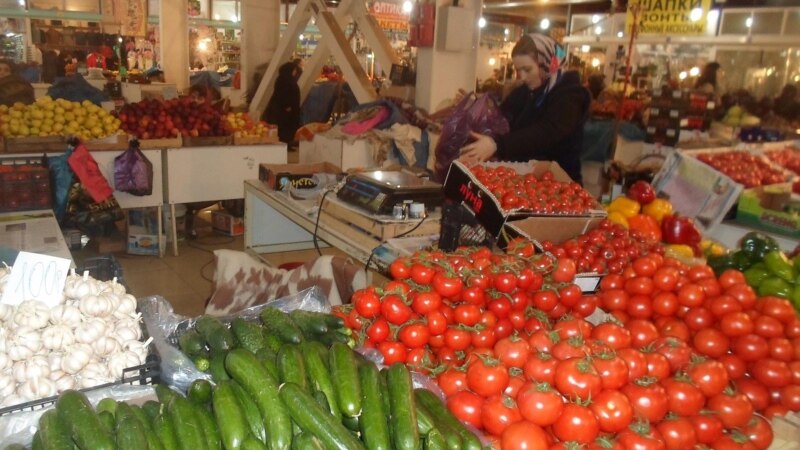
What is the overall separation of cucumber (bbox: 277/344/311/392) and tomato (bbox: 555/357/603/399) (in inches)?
25.4

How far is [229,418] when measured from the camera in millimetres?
1399

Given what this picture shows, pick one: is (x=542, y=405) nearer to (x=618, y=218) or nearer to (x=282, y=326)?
(x=282, y=326)

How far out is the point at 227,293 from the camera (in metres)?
3.32

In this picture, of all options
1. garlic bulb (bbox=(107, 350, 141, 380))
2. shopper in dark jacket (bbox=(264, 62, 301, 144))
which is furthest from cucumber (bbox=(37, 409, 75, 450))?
shopper in dark jacket (bbox=(264, 62, 301, 144))

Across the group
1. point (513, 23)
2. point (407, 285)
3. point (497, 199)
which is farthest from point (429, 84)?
point (513, 23)

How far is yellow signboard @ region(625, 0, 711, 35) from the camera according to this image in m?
9.38

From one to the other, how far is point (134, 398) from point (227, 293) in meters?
1.76

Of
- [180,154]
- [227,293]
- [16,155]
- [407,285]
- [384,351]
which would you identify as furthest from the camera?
[180,154]

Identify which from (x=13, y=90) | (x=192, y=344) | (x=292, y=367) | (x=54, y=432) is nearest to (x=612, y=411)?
(x=292, y=367)

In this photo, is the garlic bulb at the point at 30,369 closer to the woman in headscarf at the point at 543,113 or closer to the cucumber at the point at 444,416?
the cucumber at the point at 444,416

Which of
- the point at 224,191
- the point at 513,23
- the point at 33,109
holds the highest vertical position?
the point at 513,23

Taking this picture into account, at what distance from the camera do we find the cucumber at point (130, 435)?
1293 mm

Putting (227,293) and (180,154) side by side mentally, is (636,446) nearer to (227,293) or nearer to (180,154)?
(227,293)

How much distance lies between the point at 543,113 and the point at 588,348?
2227 millimetres
